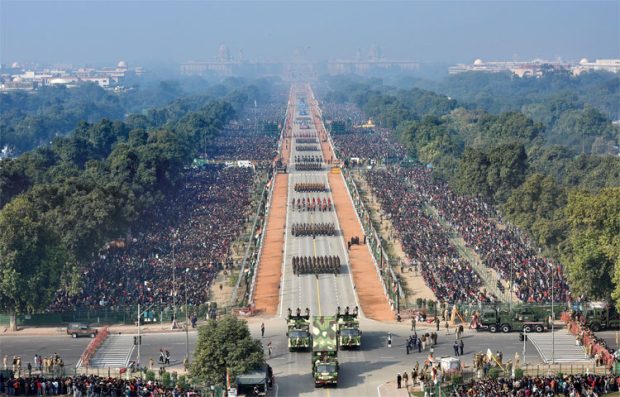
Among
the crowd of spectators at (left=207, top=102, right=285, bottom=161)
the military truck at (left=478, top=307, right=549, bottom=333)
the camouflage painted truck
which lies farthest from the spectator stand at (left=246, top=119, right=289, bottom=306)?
the crowd of spectators at (left=207, top=102, right=285, bottom=161)

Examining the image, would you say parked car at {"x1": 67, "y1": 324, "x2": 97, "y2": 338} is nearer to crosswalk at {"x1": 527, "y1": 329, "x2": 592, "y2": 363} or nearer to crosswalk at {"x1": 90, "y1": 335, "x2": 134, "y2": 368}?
crosswalk at {"x1": 90, "y1": 335, "x2": 134, "y2": 368}

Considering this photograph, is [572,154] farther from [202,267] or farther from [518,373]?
[518,373]

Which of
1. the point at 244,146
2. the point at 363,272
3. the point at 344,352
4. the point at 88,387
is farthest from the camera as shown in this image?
the point at 244,146

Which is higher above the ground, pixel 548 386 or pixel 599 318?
pixel 599 318

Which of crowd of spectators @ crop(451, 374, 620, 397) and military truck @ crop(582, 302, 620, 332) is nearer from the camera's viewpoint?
crowd of spectators @ crop(451, 374, 620, 397)

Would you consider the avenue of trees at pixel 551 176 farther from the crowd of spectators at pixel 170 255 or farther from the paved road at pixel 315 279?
the crowd of spectators at pixel 170 255

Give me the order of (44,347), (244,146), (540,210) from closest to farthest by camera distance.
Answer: (44,347)
(540,210)
(244,146)

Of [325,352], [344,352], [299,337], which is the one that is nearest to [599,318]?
[344,352]

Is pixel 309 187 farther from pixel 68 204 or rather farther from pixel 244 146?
pixel 244 146
